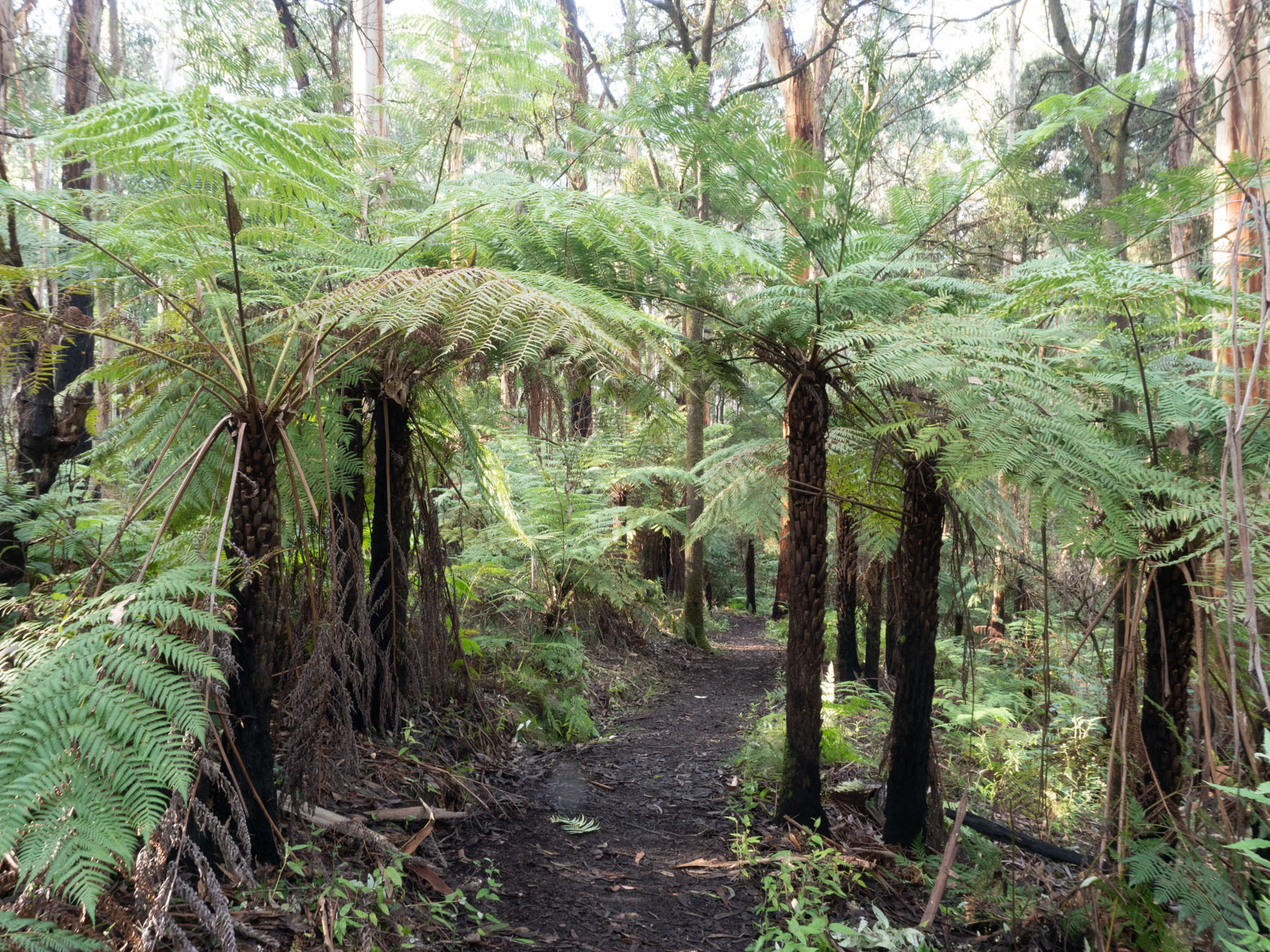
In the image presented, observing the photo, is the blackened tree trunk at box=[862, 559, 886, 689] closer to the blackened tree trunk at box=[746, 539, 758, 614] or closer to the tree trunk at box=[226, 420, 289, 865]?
the tree trunk at box=[226, 420, 289, 865]

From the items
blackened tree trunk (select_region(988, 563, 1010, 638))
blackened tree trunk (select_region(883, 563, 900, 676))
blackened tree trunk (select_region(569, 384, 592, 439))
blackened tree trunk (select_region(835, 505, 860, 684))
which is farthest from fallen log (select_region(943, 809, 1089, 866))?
blackened tree trunk (select_region(988, 563, 1010, 638))

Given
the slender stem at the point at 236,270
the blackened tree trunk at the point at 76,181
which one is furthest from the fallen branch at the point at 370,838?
the blackened tree trunk at the point at 76,181

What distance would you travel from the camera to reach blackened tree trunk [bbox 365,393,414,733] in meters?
3.68

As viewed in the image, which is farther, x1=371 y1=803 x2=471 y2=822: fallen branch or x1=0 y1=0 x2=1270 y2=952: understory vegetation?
x1=371 y1=803 x2=471 y2=822: fallen branch

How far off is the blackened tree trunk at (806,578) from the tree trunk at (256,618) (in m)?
2.33

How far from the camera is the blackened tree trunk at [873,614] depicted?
7105 mm

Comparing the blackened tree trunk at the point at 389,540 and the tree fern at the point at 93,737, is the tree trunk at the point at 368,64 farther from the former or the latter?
the tree fern at the point at 93,737

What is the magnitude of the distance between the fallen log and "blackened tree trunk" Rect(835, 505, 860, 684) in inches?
90.1

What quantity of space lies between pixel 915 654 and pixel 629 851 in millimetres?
1831

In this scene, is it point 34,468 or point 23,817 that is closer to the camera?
point 23,817

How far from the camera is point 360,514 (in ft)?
12.4

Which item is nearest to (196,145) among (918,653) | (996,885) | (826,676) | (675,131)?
(675,131)

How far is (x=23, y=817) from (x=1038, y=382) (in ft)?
10.7

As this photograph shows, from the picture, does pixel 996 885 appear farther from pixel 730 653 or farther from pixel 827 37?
pixel 827 37
